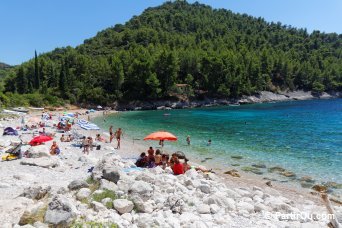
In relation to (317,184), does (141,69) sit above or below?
above

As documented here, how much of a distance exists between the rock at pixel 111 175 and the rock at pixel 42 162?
23.9 ft

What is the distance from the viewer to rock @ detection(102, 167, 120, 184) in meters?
12.3

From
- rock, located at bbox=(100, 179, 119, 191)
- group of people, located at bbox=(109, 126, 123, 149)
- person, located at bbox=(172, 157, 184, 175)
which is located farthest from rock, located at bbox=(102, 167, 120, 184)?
group of people, located at bbox=(109, 126, 123, 149)

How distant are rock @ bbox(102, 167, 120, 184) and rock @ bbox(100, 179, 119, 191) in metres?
0.32

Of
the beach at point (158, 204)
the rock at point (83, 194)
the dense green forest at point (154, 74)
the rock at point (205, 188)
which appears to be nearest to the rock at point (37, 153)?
the beach at point (158, 204)

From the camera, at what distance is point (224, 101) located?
345 ft

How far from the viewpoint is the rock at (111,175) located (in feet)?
40.5

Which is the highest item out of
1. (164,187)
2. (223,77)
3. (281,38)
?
(281,38)

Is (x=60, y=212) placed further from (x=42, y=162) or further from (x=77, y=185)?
(x=42, y=162)

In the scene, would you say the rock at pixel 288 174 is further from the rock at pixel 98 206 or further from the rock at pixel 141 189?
the rock at pixel 98 206

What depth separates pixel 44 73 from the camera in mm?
104312

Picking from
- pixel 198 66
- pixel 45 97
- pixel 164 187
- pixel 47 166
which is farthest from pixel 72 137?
pixel 198 66

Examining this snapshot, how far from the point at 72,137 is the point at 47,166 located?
50.3 feet

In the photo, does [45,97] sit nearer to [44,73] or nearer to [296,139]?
[44,73]
